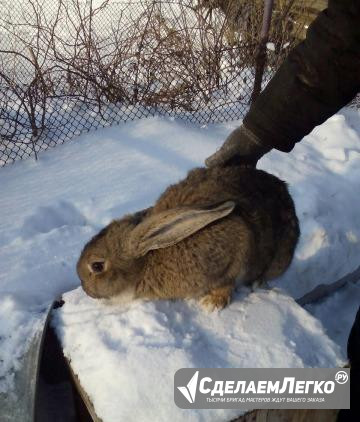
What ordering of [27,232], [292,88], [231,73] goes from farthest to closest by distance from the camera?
[231,73] < [27,232] < [292,88]

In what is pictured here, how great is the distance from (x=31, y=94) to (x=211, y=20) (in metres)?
2.46

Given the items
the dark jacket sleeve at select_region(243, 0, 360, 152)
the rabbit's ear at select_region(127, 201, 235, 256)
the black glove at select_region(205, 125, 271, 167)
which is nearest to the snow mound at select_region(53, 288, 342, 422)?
the rabbit's ear at select_region(127, 201, 235, 256)

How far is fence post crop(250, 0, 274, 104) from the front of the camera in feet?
16.5

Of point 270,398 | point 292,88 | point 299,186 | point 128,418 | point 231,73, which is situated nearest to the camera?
point 128,418

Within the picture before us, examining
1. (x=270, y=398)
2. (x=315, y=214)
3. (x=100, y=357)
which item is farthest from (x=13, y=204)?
(x=270, y=398)

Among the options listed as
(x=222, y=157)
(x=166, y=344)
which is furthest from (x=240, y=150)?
(x=166, y=344)

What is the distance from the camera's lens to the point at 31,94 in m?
4.49

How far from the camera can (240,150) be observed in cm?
244

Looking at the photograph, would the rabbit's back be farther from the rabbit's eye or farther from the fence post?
the fence post

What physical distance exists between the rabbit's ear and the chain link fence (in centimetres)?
264

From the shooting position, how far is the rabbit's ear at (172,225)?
1.85 m

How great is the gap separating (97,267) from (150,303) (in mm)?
292

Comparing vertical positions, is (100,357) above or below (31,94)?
below

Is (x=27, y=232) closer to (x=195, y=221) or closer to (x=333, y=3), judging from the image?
(x=195, y=221)
